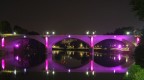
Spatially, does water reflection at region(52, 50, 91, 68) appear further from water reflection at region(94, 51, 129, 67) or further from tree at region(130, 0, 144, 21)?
tree at region(130, 0, 144, 21)

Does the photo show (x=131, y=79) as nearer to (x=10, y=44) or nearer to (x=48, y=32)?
(x=10, y=44)

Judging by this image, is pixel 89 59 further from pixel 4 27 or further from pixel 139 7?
pixel 139 7

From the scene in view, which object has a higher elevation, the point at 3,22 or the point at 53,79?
the point at 3,22

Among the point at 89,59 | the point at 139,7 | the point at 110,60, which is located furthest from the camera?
the point at 89,59

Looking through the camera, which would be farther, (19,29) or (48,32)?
(19,29)

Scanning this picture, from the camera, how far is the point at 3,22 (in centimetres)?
10975

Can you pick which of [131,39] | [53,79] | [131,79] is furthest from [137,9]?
[131,39]

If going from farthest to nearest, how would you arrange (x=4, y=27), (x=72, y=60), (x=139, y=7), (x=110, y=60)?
(x=4, y=27) → (x=72, y=60) → (x=110, y=60) → (x=139, y=7)

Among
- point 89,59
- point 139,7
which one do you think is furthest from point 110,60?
point 139,7

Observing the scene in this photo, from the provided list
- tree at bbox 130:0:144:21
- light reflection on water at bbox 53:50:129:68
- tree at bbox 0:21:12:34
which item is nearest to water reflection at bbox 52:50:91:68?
light reflection on water at bbox 53:50:129:68

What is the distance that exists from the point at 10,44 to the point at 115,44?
39.8 m

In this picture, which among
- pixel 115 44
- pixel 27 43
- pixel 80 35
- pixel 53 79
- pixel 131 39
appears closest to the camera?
pixel 53 79

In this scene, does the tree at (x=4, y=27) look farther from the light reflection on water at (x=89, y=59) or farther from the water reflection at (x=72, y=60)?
the light reflection on water at (x=89, y=59)

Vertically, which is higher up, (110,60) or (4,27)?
(4,27)
